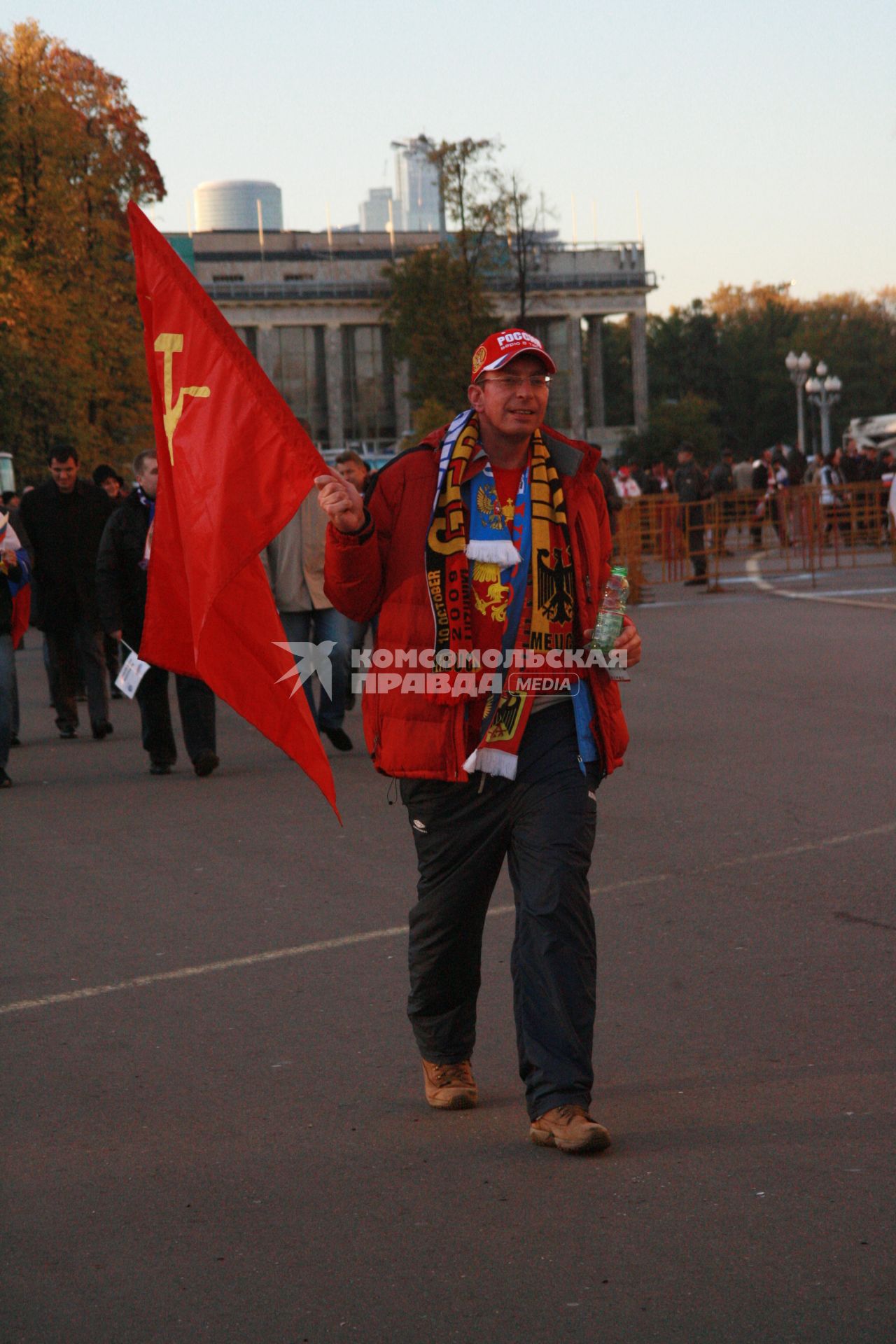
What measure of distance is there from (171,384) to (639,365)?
98.2 m

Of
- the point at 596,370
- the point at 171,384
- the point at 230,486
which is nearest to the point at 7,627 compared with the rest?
the point at 171,384

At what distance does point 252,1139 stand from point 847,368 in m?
106

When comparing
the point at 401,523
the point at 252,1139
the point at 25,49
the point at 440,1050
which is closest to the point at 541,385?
the point at 401,523

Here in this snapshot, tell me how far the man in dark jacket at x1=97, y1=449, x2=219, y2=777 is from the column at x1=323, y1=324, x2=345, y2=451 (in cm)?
8963

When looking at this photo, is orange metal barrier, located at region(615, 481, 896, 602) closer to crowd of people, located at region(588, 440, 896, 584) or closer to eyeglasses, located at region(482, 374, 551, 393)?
crowd of people, located at region(588, 440, 896, 584)

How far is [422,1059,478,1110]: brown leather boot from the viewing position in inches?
181

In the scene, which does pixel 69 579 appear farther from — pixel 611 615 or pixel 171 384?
pixel 611 615

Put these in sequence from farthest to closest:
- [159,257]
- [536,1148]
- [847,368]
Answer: [847,368] < [159,257] < [536,1148]

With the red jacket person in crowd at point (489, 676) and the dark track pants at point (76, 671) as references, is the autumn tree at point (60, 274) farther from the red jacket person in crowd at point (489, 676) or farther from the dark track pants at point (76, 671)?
the red jacket person in crowd at point (489, 676)

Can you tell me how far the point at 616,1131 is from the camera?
4359 mm

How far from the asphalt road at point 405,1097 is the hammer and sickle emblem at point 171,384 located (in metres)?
1.85

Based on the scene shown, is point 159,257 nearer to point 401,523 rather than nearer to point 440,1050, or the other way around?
point 401,523

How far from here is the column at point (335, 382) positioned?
333ft

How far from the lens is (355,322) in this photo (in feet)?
332
